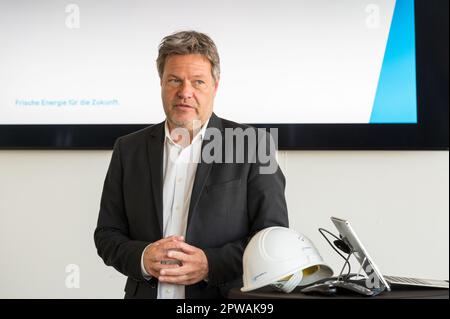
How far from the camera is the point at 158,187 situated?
1.81 m

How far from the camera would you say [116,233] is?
1826 mm

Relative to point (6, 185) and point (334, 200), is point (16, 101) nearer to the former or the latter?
point (6, 185)

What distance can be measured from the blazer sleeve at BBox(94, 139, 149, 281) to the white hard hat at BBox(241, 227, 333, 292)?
0.41 meters

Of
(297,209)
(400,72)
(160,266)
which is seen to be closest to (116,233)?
(160,266)

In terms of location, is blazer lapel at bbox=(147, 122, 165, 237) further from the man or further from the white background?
the white background

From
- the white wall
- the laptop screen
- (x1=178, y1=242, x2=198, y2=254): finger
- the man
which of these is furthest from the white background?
the laptop screen

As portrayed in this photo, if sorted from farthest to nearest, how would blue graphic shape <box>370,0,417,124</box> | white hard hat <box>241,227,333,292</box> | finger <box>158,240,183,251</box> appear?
1. blue graphic shape <box>370,0,417,124</box>
2. finger <box>158,240,183,251</box>
3. white hard hat <box>241,227,333,292</box>

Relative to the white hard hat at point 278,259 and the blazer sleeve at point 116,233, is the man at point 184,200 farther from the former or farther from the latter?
the white hard hat at point 278,259

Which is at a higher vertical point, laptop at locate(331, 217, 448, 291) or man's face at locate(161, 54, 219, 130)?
man's face at locate(161, 54, 219, 130)

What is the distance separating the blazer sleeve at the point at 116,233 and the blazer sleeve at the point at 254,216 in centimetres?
21

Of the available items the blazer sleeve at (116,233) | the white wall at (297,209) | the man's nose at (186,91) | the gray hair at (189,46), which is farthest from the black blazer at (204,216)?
the white wall at (297,209)

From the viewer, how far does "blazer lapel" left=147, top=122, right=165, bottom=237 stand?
1.79 meters
